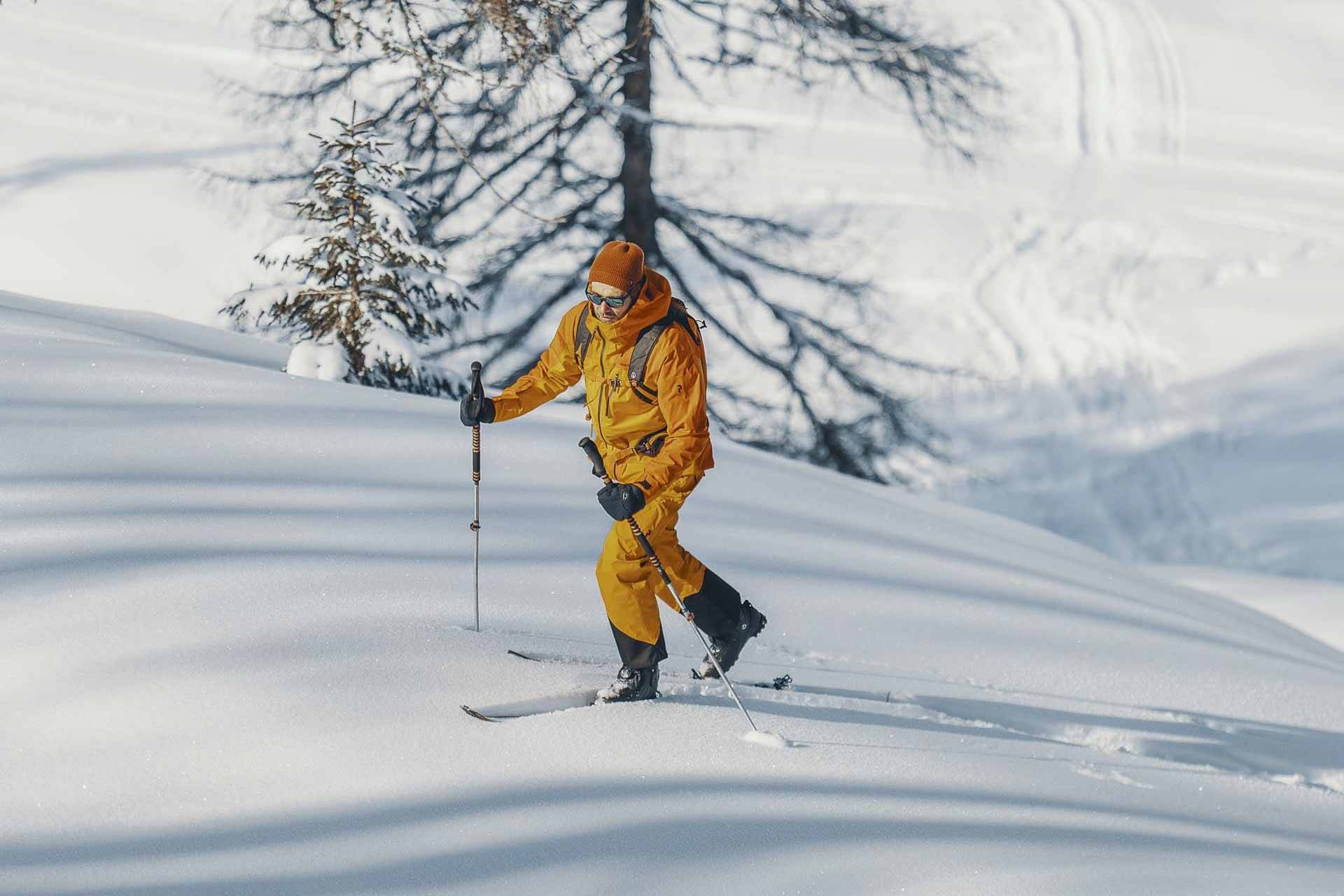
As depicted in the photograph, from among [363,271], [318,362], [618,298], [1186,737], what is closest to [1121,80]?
[363,271]

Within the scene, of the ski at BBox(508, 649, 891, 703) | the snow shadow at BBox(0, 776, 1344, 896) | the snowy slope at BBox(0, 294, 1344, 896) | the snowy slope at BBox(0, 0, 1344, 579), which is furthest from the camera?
the snowy slope at BBox(0, 0, 1344, 579)

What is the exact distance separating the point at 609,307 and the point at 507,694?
4.51 ft

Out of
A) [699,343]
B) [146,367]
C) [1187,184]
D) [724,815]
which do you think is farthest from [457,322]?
[1187,184]

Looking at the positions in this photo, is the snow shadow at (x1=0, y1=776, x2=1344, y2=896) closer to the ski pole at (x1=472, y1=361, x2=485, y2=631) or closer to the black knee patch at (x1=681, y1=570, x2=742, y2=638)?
the black knee patch at (x1=681, y1=570, x2=742, y2=638)

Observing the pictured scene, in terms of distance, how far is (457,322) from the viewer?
1021 cm

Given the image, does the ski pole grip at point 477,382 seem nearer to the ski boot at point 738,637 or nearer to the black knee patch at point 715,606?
the black knee patch at point 715,606

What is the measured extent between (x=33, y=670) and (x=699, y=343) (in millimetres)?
2346

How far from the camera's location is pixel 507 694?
4258 millimetres

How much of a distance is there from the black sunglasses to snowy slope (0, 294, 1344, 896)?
4.50 ft

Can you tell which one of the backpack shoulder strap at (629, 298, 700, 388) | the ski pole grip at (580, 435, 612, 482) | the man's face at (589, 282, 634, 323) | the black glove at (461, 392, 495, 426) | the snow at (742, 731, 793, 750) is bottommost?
the snow at (742, 731, 793, 750)

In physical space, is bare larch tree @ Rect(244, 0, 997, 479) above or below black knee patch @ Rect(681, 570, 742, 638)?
above

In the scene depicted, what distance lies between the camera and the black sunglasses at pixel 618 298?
155 inches

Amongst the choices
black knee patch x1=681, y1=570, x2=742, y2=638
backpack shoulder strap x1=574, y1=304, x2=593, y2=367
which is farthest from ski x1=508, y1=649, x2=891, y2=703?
backpack shoulder strap x1=574, y1=304, x2=593, y2=367

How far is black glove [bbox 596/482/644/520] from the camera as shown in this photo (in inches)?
152
